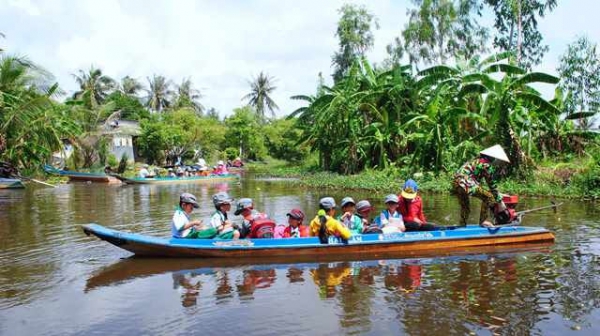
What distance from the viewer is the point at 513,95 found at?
18.0 meters

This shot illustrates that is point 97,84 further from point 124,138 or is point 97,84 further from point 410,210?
point 410,210

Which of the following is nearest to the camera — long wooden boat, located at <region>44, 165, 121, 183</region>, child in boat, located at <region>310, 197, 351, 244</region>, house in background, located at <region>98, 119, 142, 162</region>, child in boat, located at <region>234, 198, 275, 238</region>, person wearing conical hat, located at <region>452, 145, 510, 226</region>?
child in boat, located at <region>310, 197, 351, 244</region>

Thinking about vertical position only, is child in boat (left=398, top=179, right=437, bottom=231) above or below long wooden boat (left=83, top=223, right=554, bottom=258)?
above

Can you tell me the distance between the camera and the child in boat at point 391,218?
9.50 meters

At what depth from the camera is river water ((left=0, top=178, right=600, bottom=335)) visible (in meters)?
6.08

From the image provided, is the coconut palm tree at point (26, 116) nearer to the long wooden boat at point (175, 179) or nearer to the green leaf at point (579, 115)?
Answer: the long wooden boat at point (175, 179)

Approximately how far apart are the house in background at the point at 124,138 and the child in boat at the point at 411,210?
32.2m

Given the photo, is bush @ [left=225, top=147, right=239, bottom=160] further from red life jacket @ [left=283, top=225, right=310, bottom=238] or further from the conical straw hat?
the conical straw hat

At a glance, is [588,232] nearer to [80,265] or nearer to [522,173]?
[522,173]

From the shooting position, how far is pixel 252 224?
30.8ft

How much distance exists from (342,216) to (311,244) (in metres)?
0.91

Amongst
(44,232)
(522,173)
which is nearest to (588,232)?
(522,173)

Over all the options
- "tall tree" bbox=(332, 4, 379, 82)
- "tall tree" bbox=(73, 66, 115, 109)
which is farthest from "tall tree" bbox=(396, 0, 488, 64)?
"tall tree" bbox=(73, 66, 115, 109)

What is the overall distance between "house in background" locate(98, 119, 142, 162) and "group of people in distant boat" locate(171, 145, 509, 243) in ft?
103
